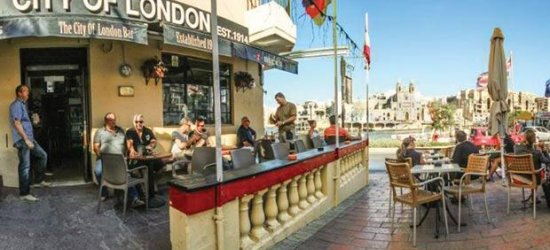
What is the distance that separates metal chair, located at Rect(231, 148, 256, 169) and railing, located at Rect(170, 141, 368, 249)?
0.44m

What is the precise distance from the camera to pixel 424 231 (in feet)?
15.2

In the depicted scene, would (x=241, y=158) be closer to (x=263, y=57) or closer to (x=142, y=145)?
(x=142, y=145)

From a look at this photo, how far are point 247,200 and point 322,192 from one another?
2.26 m

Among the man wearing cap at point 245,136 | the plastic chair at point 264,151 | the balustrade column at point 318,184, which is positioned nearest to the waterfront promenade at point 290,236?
the balustrade column at point 318,184

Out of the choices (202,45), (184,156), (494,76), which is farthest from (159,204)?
(494,76)

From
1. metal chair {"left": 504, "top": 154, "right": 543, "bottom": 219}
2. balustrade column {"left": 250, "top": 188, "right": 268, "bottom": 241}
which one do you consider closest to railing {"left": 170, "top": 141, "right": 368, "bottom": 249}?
balustrade column {"left": 250, "top": 188, "right": 268, "bottom": 241}

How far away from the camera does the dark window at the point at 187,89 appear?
24.7 ft

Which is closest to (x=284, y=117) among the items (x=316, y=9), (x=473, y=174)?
(x=316, y=9)

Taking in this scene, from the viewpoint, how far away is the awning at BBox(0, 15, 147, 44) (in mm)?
4910

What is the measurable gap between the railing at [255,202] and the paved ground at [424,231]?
207 millimetres

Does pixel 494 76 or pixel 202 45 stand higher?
pixel 202 45

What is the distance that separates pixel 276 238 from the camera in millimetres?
4016

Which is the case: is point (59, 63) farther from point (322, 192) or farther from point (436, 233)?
point (436, 233)

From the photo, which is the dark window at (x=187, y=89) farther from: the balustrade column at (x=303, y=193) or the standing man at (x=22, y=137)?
the balustrade column at (x=303, y=193)
